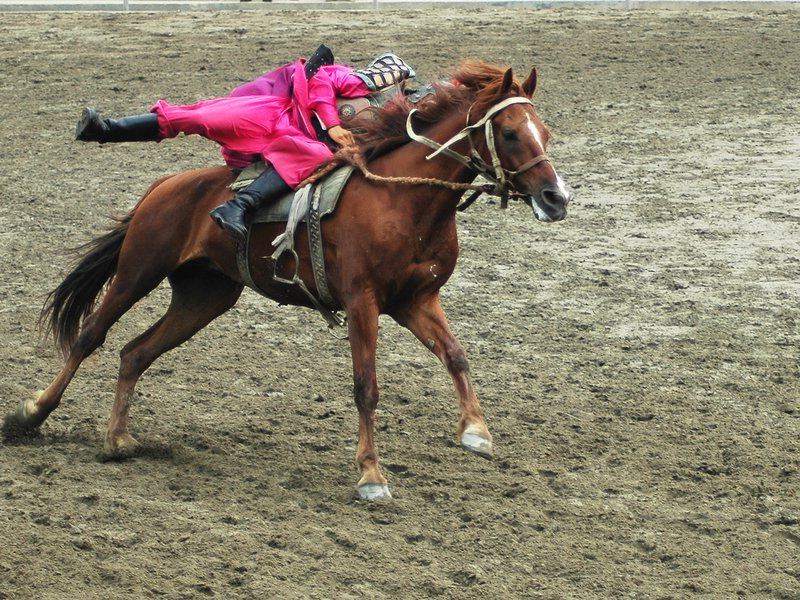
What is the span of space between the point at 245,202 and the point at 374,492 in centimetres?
142

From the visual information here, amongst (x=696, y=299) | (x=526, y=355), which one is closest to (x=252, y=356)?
(x=526, y=355)

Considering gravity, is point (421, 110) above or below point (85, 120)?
above

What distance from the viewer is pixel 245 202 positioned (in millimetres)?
6211

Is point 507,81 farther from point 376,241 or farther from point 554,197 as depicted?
point 376,241

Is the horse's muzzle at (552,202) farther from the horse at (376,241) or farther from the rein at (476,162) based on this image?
the rein at (476,162)

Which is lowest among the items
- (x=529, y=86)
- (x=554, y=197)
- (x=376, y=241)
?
(x=376, y=241)

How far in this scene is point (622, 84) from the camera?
13.5 metres

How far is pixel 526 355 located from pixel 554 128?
5.00 meters

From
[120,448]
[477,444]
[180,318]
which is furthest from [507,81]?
[120,448]

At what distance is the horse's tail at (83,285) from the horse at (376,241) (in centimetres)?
17

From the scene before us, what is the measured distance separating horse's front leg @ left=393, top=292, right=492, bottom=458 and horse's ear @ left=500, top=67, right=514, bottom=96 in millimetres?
941

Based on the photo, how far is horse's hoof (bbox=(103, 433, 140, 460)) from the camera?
6.38 meters

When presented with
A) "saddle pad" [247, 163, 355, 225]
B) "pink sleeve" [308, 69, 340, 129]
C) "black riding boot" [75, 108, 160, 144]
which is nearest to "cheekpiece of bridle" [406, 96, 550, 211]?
"saddle pad" [247, 163, 355, 225]

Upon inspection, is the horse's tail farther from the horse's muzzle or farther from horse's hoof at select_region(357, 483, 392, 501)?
the horse's muzzle
